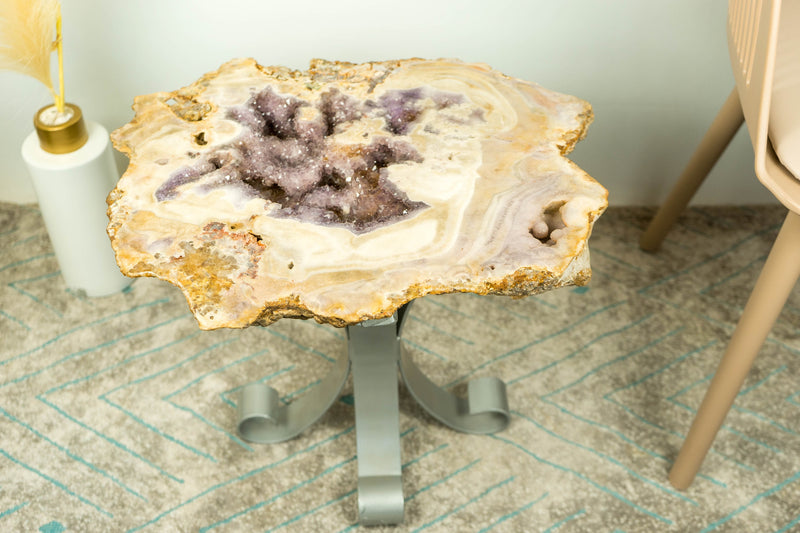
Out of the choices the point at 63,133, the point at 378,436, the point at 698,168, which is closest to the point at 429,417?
the point at 378,436

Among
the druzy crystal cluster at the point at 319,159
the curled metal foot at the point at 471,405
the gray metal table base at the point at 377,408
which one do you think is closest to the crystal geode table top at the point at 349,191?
the druzy crystal cluster at the point at 319,159

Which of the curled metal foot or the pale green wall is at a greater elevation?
the pale green wall

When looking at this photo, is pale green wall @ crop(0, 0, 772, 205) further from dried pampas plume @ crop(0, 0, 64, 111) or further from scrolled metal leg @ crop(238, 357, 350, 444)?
scrolled metal leg @ crop(238, 357, 350, 444)

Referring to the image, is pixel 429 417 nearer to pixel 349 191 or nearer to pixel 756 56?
pixel 349 191

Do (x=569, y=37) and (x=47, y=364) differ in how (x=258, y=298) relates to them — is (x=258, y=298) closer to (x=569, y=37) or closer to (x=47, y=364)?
(x=47, y=364)

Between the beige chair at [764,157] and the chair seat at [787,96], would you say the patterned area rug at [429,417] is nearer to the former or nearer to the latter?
the beige chair at [764,157]

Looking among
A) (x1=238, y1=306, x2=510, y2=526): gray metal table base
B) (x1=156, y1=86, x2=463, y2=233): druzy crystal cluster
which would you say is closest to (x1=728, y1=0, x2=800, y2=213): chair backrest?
(x1=156, y1=86, x2=463, y2=233): druzy crystal cluster
